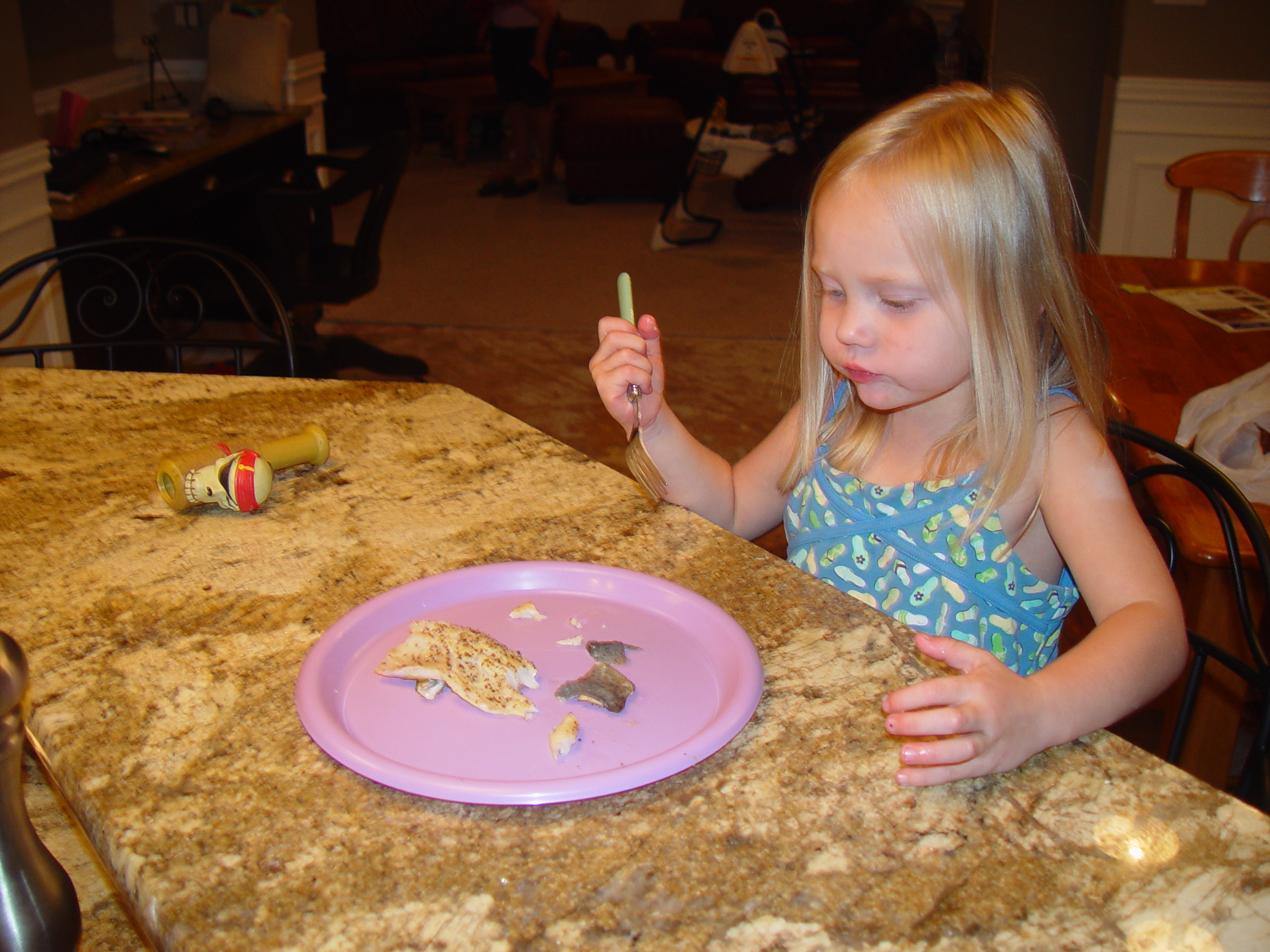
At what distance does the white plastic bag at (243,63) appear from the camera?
4.01 m

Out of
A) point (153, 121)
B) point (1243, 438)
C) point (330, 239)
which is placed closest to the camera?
point (1243, 438)

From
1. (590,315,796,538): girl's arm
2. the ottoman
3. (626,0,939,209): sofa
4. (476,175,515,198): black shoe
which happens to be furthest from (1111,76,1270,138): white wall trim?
(476,175,515,198): black shoe

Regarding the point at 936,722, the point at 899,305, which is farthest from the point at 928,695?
the point at 899,305

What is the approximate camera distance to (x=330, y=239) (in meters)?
3.45

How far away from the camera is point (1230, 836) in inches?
25.7

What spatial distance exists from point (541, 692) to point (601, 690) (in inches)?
1.9

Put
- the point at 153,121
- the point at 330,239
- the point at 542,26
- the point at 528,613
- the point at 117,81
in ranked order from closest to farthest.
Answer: the point at 528,613, the point at 330,239, the point at 153,121, the point at 117,81, the point at 542,26

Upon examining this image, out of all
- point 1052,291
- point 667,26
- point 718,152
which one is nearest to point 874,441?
point 1052,291

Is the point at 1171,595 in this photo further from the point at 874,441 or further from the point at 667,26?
the point at 667,26

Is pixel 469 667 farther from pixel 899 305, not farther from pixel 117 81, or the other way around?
pixel 117 81

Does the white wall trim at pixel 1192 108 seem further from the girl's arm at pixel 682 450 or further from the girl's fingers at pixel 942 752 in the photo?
the girl's fingers at pixel 942 752

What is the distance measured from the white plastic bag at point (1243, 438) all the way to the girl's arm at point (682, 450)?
0.67 meters

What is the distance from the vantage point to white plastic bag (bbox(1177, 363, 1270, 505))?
1.48 metres

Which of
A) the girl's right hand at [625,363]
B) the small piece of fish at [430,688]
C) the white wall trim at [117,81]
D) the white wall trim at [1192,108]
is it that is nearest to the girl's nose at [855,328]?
the girl's right hand at [625,363]
